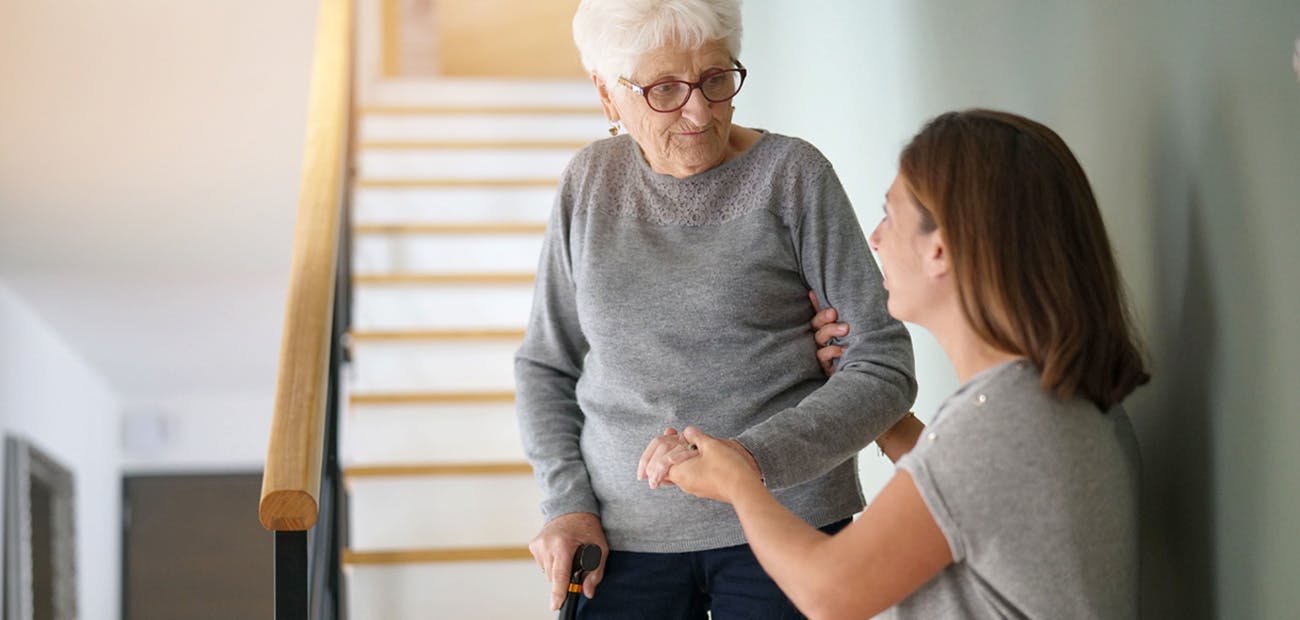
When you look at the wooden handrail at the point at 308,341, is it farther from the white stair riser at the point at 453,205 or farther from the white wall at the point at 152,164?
the white wall at the point at 152,164

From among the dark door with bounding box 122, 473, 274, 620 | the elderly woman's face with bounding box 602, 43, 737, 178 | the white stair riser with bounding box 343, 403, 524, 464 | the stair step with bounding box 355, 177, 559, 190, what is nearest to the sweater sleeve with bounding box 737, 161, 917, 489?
the elderly woman's face with bounding box 602, 43, 737, 178

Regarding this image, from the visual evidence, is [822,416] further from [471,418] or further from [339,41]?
[339,41]

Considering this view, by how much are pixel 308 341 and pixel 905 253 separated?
4.11 ft

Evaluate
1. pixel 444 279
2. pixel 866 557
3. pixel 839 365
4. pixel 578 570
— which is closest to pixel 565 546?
pixel 578 570

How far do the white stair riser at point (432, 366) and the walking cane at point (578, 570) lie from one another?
2.26 metres

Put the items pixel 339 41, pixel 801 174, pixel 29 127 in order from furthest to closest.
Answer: pixel 29 127 < pixel 339 41 < pixel 801 174

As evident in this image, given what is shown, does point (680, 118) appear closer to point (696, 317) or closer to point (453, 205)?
point (696, 317)

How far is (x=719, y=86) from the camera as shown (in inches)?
59.9

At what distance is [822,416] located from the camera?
139 centimetres

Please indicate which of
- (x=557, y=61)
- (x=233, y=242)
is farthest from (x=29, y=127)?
(x=557, y=61)

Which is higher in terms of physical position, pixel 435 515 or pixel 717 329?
pixel 717 329

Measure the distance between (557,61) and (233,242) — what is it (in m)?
1.84

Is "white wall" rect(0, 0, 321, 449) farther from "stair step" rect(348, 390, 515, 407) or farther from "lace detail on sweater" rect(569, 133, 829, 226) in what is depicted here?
"lace detail on sweater" rect(569, 133, 829, 226)

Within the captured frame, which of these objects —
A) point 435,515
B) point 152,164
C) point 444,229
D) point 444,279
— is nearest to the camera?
point 435,515
